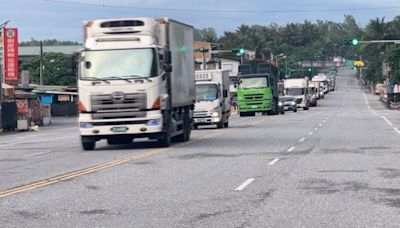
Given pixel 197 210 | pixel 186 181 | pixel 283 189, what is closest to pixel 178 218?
pixel 197 210

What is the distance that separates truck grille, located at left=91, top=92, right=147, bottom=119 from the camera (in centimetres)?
A: 2405

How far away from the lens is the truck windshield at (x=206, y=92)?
1543 inches

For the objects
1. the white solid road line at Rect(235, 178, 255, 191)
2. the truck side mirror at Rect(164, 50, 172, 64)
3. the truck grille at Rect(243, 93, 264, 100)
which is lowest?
the white solid road line at Rect(235, 178, 255, 191)

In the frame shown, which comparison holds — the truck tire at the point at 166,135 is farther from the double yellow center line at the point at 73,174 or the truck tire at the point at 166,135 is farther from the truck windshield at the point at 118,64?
the truck windshield at the point at 118,64

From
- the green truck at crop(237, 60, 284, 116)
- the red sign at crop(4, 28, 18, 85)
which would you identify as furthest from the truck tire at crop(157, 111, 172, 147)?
the red sign at crop(4, 28, 18, 85)

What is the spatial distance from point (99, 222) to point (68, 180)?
5599 millimetres

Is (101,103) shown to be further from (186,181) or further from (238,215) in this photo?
(238,215)

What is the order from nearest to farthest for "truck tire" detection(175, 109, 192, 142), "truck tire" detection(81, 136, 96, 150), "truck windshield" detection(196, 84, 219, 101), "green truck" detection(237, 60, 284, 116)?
"truck tire" detection(81, 136, 96, 150), "truck tire" detection(175, 109, 192, 142), "truck windshield" detection(196, 84, 219, 101), "green truck" detection(237, 60, 284, 116)

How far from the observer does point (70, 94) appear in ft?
259

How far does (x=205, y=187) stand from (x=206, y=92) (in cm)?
2510

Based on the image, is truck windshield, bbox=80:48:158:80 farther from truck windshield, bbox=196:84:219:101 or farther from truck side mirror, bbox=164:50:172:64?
truck windshield, bbox=196:84:219:101

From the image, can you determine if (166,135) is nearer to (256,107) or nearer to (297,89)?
(256,107)

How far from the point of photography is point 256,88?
190 feet

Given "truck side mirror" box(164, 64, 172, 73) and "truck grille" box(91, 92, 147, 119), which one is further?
"truck side mirror" box(164, 64, 172, 73)
